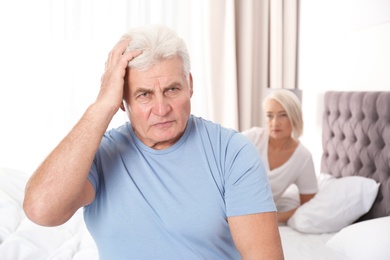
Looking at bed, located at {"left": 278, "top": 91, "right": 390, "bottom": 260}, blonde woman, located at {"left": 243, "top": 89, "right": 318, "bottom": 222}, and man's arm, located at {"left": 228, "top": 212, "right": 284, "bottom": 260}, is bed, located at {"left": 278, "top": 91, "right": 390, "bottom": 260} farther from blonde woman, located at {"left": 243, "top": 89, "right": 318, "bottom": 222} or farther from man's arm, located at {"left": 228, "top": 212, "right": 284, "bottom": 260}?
man's arm, located at {"left": 228, "top": 212, "right": 284, "bottom": 260}

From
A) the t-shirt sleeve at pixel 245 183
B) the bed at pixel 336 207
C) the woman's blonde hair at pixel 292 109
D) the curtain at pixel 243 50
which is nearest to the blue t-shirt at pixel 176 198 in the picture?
the t-shirt sleeve at pixel 245 183

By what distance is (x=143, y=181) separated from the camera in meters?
1.37

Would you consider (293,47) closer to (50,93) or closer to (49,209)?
(50,93)

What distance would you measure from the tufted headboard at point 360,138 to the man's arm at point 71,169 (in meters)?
1.82

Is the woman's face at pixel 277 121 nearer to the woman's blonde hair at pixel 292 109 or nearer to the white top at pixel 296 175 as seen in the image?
the woman's blonde hair at pixel 292 109

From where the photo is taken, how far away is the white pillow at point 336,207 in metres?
2.55

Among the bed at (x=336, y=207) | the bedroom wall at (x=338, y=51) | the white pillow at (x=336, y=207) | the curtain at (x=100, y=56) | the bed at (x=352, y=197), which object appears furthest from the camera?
the curtain at (x=100, y=56)

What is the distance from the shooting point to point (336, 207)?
2.58m

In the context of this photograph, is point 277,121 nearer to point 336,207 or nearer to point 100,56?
point 336,207

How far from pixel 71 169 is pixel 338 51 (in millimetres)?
2635

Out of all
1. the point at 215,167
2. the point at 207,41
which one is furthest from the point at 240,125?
the point at 215,167

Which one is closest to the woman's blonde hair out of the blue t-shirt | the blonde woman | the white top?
the blonde woman

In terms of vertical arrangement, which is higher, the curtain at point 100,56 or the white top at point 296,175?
the curtain at point 100,56

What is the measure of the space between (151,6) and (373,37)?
2.09 meters
